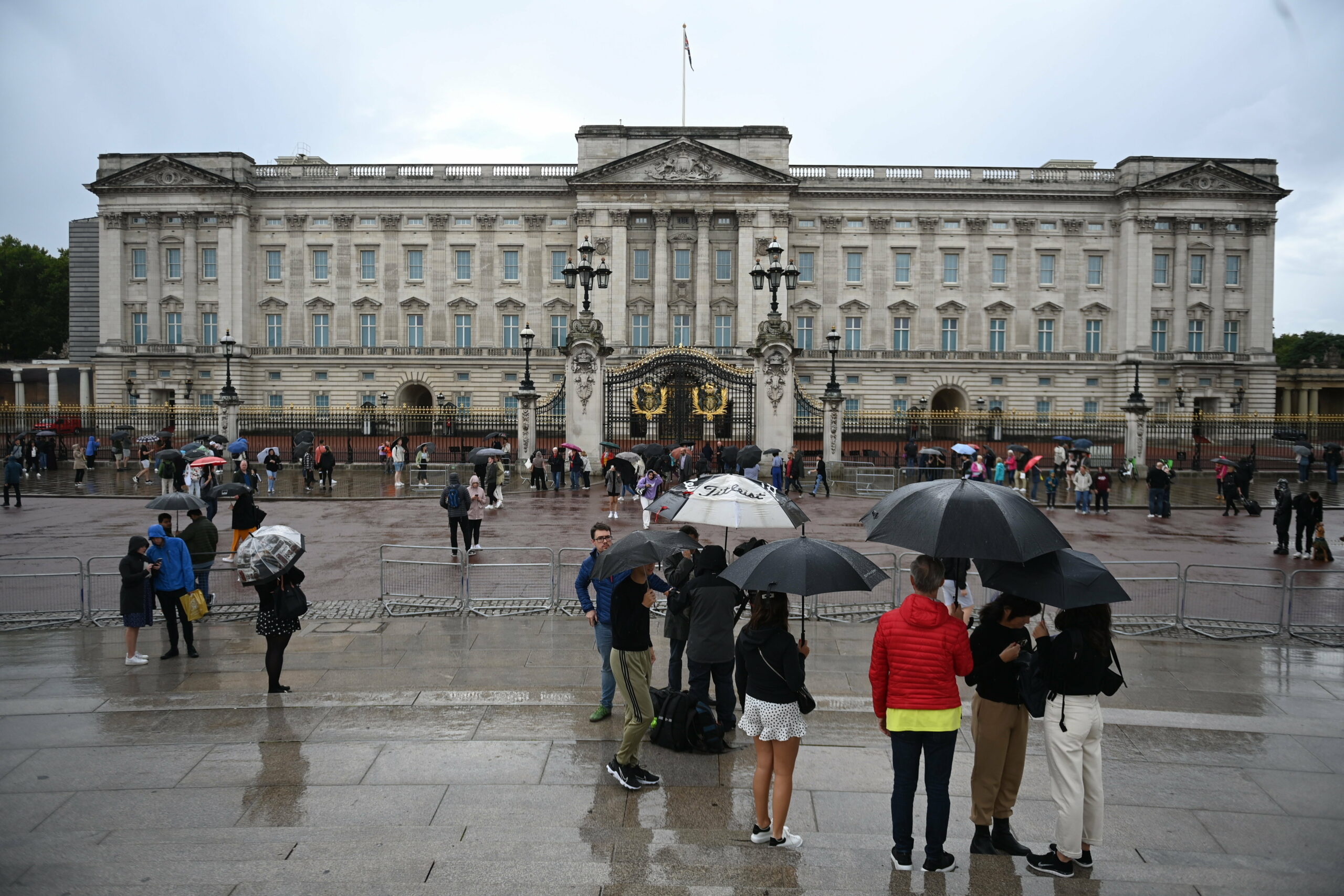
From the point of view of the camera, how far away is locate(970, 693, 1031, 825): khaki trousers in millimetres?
5676

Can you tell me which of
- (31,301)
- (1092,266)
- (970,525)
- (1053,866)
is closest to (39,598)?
(970,525)

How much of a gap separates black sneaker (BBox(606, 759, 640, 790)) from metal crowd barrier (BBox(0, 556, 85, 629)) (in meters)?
8.75

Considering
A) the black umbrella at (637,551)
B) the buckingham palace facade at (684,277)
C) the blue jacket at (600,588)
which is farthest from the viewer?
the buckingham palace facade at (684,277)

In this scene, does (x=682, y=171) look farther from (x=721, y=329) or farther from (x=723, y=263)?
(x=721, y=329)

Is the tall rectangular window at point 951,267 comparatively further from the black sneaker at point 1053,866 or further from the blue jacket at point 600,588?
the black sneaker at point 1053,866

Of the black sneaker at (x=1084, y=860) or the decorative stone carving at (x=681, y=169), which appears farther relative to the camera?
the decorative stone carving at (x=681, y=169)

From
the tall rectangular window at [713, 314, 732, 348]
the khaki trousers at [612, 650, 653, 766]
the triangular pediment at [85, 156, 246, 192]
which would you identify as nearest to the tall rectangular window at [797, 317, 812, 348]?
the tall rectangular window at [713, 314, 732, 348]

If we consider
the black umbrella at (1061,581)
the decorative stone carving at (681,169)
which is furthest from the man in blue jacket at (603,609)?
the decorative stone carving at (681,169)

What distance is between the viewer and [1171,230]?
5909cm

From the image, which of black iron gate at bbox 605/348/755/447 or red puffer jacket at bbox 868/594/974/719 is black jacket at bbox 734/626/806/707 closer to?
red puffer jacket at bbox 868/594/974/719

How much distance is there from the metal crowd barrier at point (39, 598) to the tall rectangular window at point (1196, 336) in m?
65.1

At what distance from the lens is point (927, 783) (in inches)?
211

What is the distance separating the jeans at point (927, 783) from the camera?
5340 mm

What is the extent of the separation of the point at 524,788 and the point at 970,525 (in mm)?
3809
